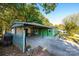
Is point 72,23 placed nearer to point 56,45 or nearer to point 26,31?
point 56,45

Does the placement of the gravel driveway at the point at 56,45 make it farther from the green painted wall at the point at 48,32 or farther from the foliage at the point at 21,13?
the foliage at the point at 21,13

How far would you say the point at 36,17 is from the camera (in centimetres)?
218

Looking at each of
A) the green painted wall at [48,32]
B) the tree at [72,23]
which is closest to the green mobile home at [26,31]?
the green painted wall at [48,32]

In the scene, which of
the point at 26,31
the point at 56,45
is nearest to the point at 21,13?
the point at 26,31

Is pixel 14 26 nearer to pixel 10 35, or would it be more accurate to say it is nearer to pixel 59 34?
pixel 10 35

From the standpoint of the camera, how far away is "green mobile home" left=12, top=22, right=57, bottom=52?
2.15 meters

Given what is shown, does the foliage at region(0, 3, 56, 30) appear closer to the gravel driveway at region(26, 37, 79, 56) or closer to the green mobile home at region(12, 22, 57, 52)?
the green mobile home at region(12, 22, 57, 52)

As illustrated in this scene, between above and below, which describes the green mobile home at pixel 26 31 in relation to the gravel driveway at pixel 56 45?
above

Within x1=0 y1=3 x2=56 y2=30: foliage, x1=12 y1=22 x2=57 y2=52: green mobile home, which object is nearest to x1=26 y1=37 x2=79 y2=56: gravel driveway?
x1=12 y1=22 x2=57 y2=52: green mobile home

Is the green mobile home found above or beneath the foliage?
beneath

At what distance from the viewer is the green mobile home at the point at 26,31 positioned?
2.15 metres

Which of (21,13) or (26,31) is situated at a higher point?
(21,13)

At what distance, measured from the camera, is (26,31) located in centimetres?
218

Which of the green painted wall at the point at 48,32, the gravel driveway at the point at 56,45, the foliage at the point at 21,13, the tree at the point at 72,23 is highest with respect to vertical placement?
the foliage at the point at 21,13
